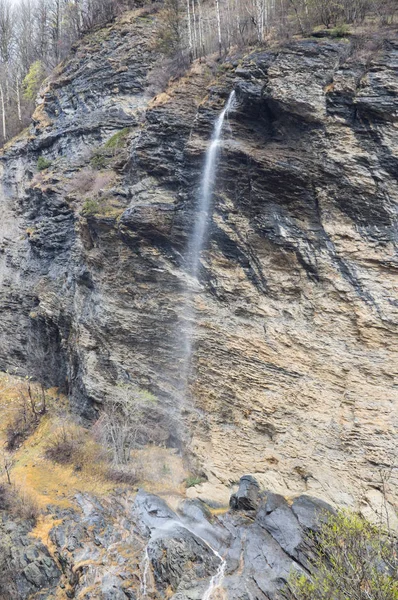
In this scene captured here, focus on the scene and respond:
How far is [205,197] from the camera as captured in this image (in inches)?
626

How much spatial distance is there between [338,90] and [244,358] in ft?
32.0

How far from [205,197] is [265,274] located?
3.81 meters

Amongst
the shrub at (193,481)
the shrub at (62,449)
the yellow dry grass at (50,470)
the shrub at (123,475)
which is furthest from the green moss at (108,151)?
the shrub at (193,481)

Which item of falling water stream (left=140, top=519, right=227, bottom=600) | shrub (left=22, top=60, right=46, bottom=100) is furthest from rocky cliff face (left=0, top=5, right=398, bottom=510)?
shrub (left=22, top=60, right=46, bottom=100)

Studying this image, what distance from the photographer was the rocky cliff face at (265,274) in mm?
13188

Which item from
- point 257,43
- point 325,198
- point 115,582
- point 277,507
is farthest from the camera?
point 257,43

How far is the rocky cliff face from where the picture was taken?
1319 cm

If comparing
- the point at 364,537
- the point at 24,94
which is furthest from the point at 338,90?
the point at 24,94

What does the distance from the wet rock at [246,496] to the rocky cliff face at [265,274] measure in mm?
417

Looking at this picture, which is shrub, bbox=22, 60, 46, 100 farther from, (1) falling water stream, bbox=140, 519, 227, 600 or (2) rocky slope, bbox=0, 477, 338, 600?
(1) falling water stream, bbox=140, 519, 227, 600

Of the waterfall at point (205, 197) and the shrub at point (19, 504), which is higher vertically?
the waterfall at point (205, 197)

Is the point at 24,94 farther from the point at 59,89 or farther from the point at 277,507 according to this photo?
the point at 277,507

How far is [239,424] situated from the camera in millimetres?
14867

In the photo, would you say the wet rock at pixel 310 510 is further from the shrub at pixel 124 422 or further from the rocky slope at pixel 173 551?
the shrub at pixel 124 422
